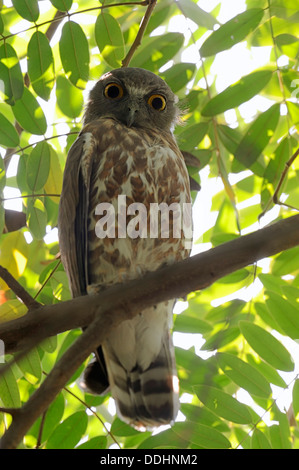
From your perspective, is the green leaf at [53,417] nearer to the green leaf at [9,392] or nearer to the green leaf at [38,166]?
the green leaf at [9,392]

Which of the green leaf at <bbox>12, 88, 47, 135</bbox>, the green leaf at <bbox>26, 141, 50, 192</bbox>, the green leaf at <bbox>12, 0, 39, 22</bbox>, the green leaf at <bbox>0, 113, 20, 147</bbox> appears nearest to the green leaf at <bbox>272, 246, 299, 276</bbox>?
the green leaf at <bbox>26, 141, 50, 192</bbox>

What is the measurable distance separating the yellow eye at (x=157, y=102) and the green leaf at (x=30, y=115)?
945mm

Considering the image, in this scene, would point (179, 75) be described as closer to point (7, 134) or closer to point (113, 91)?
point (113, 91)

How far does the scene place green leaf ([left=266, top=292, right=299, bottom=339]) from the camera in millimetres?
3012

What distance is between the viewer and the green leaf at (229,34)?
10.7 ft

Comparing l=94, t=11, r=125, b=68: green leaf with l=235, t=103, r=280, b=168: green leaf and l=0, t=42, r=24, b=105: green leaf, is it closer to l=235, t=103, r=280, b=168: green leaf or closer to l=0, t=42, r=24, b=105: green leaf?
l=0, t=42, r=24, b=105: green leaf

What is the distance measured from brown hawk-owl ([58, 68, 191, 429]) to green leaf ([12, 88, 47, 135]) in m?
0.23

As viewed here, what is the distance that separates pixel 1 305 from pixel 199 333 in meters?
1.11

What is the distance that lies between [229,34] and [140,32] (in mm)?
540

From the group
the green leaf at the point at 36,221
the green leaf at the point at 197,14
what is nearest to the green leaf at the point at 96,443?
the green leaf at the point at 36,221

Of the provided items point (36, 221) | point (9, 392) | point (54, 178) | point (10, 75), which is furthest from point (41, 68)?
point (9, 392)

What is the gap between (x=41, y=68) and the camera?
127 inches
